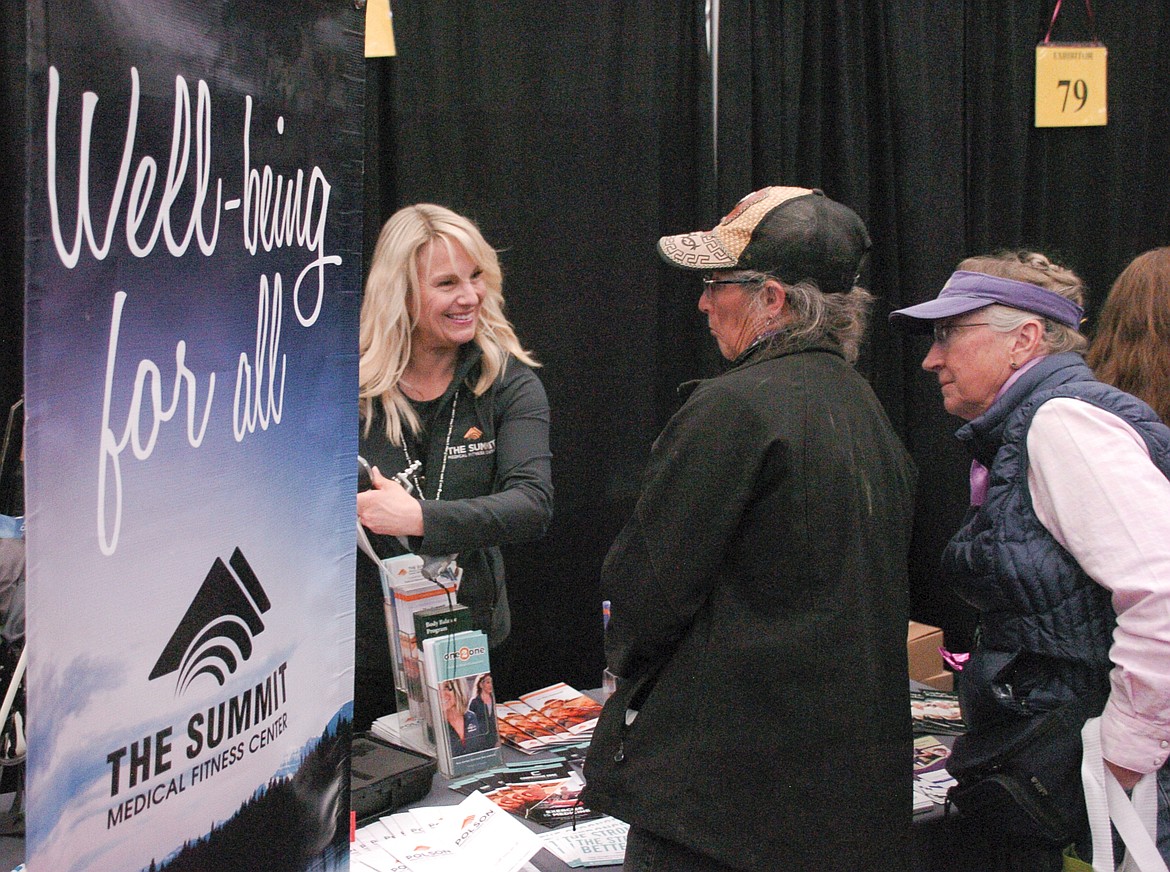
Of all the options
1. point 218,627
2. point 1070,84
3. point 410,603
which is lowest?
point 410,603

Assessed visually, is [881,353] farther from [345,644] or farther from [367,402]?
[345,644]

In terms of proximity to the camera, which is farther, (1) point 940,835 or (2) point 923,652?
(2) point 923,652

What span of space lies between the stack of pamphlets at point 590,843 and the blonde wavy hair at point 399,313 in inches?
31.1

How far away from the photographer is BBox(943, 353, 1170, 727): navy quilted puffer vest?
1.50 metres

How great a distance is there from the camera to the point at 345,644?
0.96 metres

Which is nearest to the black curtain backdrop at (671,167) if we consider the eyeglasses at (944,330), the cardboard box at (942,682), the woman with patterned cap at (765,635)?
the cardboard box at (942,682)

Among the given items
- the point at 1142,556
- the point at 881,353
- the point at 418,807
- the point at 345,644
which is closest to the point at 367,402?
the point at 418,807

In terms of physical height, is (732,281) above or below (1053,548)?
above

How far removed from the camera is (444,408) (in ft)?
6.58

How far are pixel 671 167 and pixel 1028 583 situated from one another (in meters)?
1.76

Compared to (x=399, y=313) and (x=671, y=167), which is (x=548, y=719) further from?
(x=671, y=167)

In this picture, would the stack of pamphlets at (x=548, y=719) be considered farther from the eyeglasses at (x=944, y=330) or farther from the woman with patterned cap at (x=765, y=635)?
the eyeglasses at (x=944, y=330)

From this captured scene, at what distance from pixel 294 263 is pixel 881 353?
2.71 meters

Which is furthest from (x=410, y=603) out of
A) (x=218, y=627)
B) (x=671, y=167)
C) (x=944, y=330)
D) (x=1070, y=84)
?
(x=1070, y=84)
